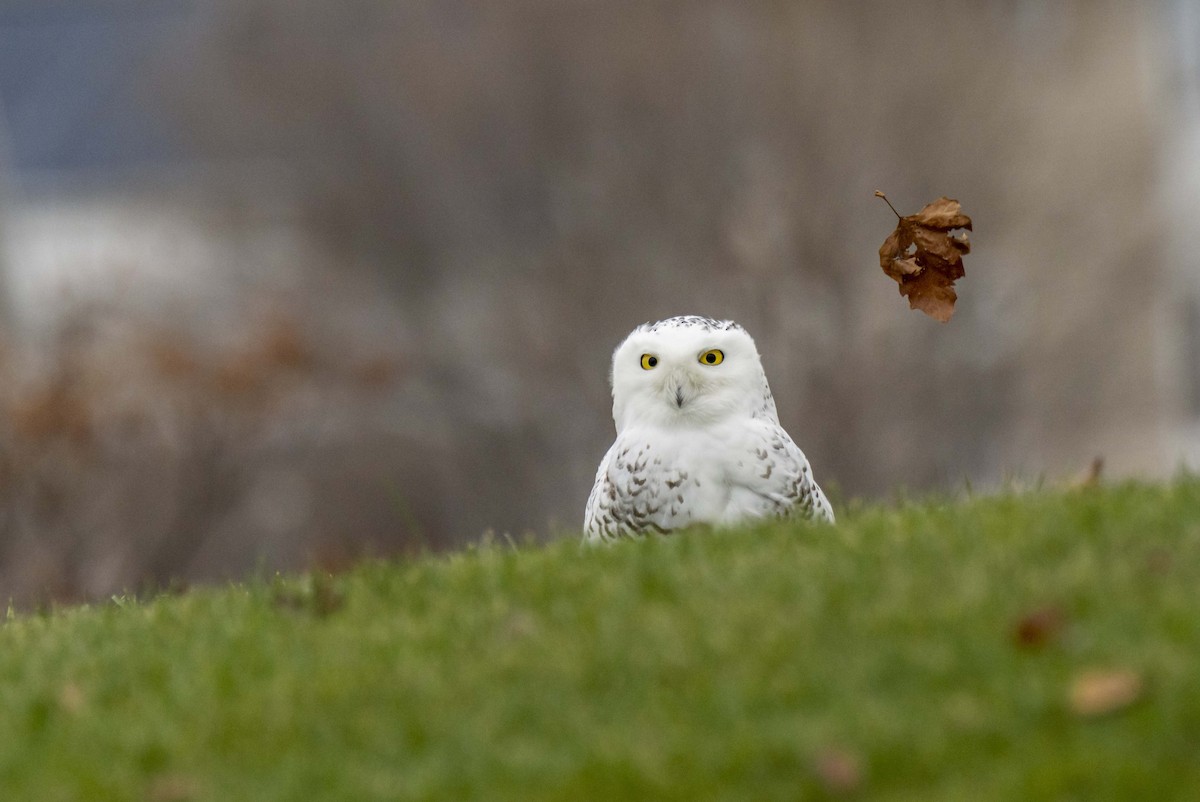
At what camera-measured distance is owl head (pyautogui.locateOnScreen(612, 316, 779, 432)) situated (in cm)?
640

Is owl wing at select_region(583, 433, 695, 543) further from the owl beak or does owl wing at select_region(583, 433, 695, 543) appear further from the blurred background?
the blurred background

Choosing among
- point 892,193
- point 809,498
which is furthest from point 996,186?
point 809,498

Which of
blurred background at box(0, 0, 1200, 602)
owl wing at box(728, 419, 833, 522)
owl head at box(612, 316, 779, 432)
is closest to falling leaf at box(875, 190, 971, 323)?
owl head at box(612, 316, 779, 432)

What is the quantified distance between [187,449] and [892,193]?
949 cm

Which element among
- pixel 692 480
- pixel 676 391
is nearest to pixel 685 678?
pixel 692 480

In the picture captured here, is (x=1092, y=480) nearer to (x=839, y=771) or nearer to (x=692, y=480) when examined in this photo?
(x=692, y=480)

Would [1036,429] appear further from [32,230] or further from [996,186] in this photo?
[32,230]

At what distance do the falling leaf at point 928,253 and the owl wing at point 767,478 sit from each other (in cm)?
98

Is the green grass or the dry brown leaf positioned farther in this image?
the dry brown leaf

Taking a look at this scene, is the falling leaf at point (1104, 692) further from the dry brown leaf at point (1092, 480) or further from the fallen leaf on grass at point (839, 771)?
the dry brown leaf at point (1092, 480)

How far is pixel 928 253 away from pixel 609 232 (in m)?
16.2

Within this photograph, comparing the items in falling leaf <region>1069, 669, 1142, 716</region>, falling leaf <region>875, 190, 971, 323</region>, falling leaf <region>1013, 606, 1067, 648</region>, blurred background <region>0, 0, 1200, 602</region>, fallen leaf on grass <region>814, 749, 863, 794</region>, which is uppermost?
blurred background <region>0, 0, 1200, 602</region>

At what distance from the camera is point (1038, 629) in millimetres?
4547

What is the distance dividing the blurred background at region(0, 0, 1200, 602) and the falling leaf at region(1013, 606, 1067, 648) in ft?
51.4
